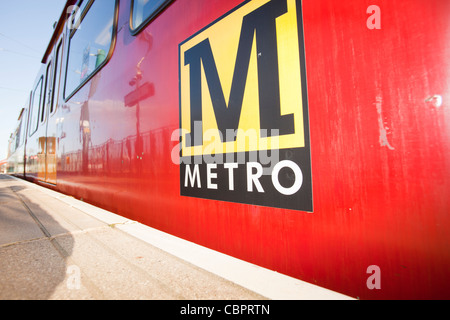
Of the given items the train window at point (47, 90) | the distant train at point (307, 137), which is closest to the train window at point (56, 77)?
the train window at point (47, 90)

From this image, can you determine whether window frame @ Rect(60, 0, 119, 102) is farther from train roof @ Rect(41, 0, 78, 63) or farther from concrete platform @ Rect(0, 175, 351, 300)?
concrete platform @ Rect(0, 175, 351, 300)

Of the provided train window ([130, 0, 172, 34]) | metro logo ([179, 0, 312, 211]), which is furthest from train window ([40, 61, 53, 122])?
metro logo ([179, 0, 312, 211])

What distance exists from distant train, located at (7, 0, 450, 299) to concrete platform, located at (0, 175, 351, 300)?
100 mm

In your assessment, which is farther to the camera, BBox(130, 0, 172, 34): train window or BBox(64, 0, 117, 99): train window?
BBox(64, 0, 117, 99): train window

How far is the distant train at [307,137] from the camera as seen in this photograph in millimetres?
519

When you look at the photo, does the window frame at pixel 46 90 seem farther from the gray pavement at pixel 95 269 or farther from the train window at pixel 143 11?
the gray pavement at pixel 95 269

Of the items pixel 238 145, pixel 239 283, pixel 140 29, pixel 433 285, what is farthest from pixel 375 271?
pixel 140 29

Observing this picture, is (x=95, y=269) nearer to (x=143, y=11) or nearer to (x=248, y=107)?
(x=248, y=107)

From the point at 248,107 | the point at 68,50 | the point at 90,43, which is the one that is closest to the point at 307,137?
the point at 248,107

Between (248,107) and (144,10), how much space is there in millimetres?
1368

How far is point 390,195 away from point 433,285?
234 mm

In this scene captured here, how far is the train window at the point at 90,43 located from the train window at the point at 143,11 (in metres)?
0.39

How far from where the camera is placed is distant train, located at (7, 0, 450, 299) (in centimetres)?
52

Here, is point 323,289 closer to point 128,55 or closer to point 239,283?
point 239,283
